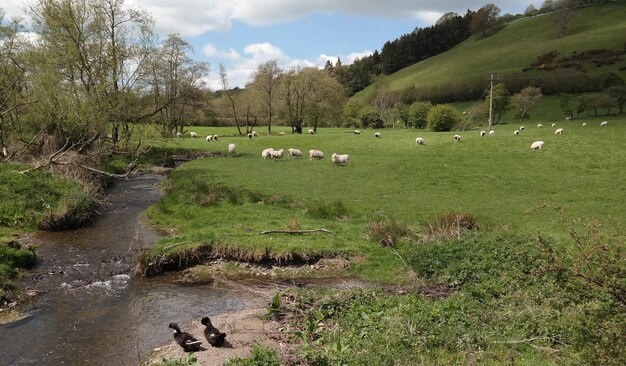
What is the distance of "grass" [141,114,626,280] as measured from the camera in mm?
18156

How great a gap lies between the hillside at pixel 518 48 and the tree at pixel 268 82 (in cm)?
5605

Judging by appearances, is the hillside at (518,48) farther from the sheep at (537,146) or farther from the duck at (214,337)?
the duck at (214,337)

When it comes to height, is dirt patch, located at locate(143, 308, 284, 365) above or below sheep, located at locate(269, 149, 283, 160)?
below

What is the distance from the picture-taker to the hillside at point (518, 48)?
106250mm

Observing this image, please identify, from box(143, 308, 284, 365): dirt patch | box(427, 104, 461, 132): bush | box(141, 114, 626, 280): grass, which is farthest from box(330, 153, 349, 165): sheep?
box(427, 104, 461, 132): bush

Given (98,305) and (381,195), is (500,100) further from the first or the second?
(98,305)

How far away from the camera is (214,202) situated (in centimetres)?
2475

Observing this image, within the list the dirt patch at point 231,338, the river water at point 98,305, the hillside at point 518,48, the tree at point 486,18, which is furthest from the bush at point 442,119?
the tree at point 486,18

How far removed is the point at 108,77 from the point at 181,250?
2352 cm

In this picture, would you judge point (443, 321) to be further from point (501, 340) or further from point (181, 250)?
point (181, 250)

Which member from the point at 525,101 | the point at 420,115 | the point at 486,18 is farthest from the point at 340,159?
the point at 486,18

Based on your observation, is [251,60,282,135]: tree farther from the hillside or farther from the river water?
the river water

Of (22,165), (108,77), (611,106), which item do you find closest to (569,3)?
(611,106)

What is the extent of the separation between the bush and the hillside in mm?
51017
